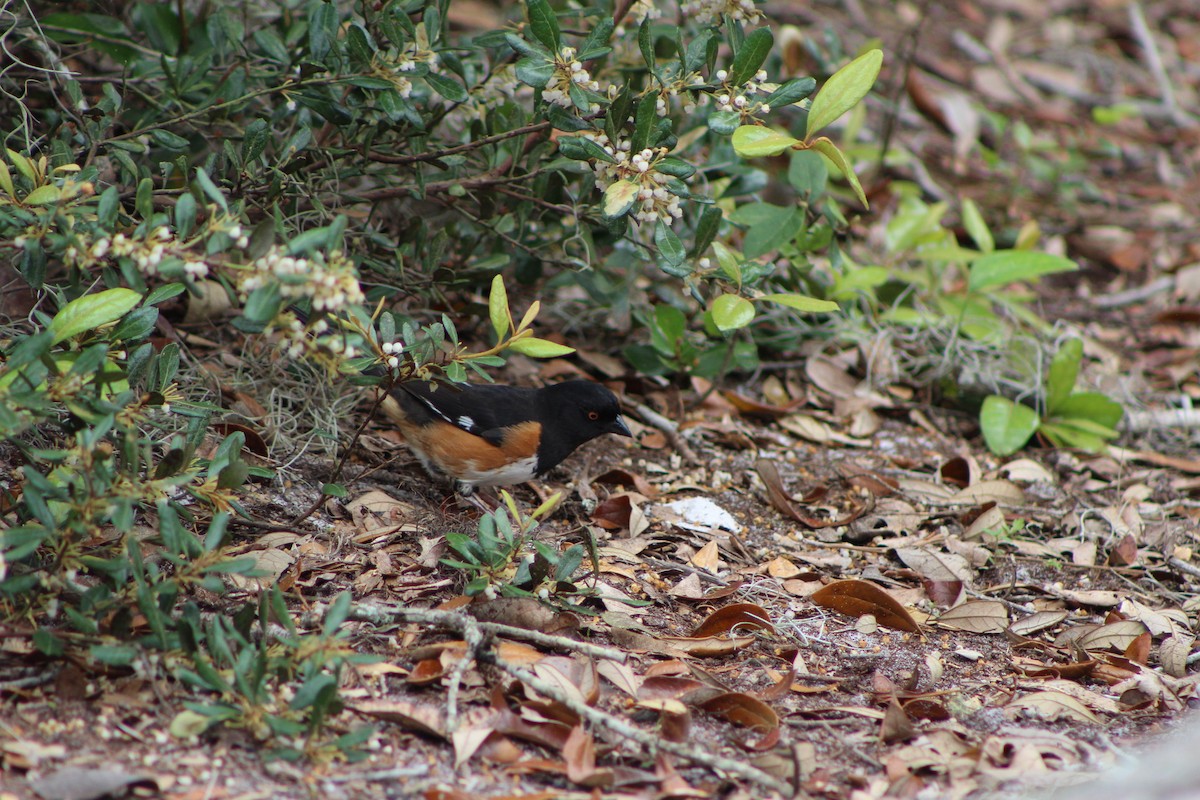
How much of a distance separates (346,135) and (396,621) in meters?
1.77

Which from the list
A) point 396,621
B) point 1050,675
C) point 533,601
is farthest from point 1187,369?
point 396,621

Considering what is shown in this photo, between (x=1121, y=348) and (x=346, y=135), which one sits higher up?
(x=346, y=135)

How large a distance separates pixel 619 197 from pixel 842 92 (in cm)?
73

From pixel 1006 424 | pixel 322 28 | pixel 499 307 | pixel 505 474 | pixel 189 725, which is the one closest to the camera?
pixel 189 725

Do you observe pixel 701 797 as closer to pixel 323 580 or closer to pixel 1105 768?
pixel 1105 768

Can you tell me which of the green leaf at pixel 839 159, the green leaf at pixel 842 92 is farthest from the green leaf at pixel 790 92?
the green leaf at pixel 839 159

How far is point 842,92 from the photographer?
311cm

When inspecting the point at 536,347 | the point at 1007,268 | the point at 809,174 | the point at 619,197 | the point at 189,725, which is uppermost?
the point at 619,197

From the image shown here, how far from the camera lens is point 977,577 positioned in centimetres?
382

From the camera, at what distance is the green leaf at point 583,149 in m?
3.12

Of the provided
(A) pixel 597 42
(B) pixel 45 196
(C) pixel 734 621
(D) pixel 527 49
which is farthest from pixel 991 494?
(B) pixel 45 196

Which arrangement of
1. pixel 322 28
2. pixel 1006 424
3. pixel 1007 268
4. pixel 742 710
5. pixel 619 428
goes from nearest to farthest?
1. pixel 742 710
2. pixel 322 28
3. pixel 619 428
4. pixel 1006 424
5. pixel 1007 268

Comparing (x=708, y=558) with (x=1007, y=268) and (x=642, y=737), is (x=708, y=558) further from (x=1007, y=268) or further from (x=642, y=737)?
(x=1007, y=268)

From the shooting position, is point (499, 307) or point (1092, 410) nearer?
point (499, 307)
